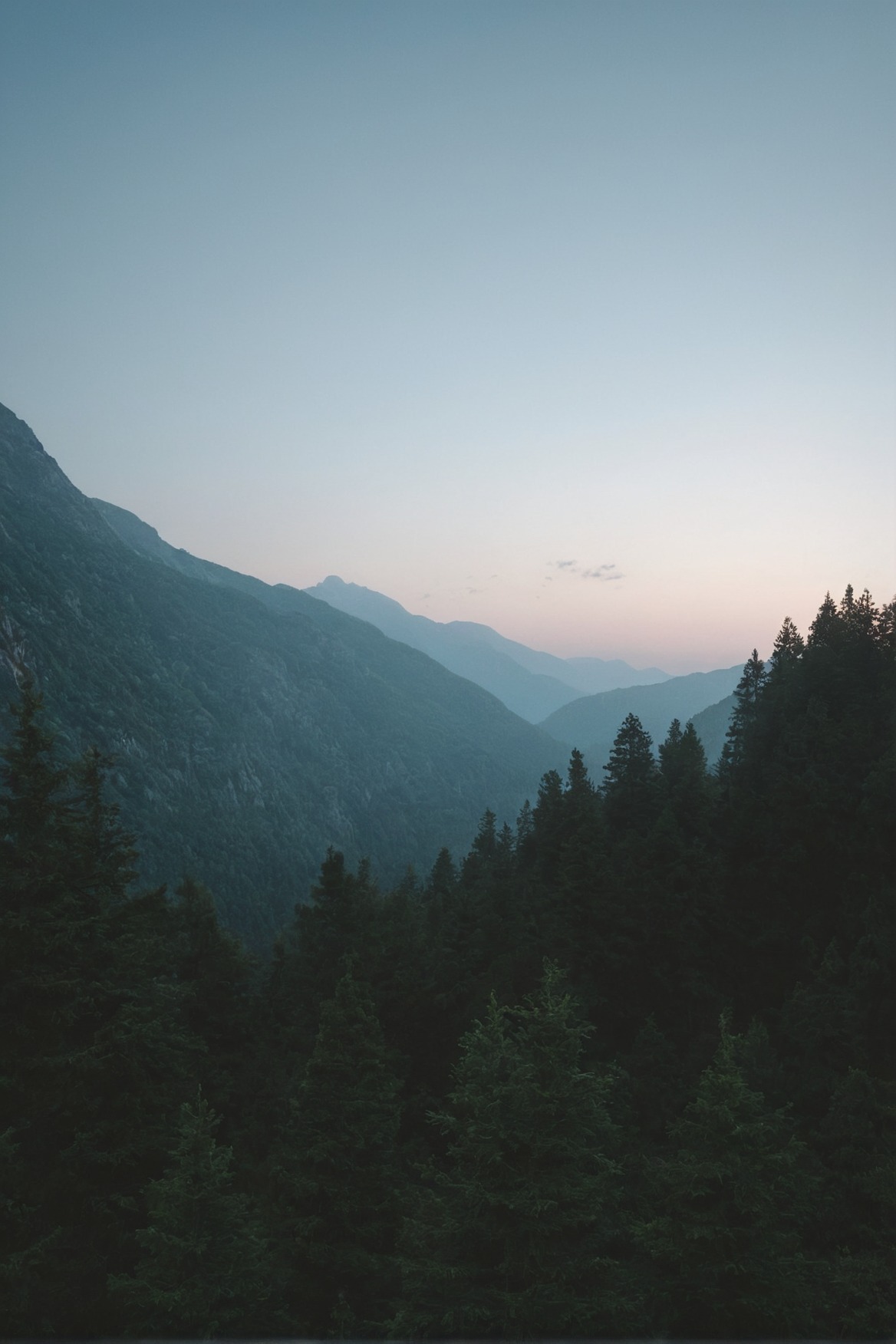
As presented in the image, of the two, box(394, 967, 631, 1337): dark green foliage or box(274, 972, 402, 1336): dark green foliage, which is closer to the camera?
box(394, 967, 631, 1337): dark green foliage

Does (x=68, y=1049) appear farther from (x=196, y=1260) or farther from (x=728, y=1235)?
(x=728, y=1235)

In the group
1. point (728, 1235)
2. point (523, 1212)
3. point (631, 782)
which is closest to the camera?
point (523, 1212)

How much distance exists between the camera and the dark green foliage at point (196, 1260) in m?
9.73

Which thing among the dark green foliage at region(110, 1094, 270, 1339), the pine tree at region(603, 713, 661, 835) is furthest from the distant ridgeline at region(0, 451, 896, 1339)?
the pine tree at region(603, 713, 661, 835)

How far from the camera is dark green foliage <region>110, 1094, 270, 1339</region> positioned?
31.9 ft

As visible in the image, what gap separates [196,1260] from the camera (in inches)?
396

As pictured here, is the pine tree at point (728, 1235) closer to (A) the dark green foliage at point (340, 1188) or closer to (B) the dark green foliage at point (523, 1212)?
(B) the dark green foliage at point (523, 1212)

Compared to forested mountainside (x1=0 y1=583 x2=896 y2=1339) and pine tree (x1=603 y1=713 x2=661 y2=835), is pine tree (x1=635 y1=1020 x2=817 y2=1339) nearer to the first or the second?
forested mountainside (x1=0 y1=583 x2=896 y2=1339)

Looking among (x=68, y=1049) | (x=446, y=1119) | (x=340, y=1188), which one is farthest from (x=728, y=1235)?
(x=68, y=1049)

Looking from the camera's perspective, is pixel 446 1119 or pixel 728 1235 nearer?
pixel 728 1235

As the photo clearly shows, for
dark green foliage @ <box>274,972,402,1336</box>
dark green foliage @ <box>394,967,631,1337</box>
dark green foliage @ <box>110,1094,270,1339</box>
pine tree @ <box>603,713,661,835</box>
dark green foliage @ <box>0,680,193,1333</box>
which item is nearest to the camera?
dark green foliage @ <box>110,1094,270,1339</box>

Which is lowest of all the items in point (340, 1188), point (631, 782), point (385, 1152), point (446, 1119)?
point (340, 1188)

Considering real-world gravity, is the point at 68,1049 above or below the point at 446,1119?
below

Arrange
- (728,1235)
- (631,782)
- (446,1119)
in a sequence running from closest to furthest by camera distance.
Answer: (728,1235) → (446,1119) → (631,782)
